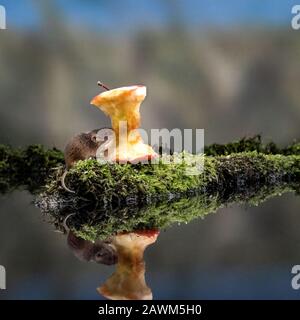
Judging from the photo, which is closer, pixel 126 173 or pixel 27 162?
pixel 126 173

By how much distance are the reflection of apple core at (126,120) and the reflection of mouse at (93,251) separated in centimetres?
80

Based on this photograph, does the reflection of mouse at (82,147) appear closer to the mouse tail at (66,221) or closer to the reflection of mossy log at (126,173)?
the reflection of mossy log at (126,173)

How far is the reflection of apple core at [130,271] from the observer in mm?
1497

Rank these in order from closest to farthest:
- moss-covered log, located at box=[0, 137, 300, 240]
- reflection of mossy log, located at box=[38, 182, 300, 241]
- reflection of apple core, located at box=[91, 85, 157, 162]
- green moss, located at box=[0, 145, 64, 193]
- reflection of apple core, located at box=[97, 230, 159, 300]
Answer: reflection of apple core, located at box=[97, 230, 159, 300]
reflection of mossy log, located at box=[38, 182, 300, 241]
moss-covered log, located at box=[0, 137, 300, 240]
reflection of apple core, located at box=[91, 85, 157, 162]
green moss, located at box=[0, 145, 64, 193]

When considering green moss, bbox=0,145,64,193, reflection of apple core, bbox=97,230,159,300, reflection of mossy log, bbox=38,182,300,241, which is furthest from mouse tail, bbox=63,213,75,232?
green moss, bbox=0,145,64,193

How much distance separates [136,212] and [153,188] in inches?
10.5

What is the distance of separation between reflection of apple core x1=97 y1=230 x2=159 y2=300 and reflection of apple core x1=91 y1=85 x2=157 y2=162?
2.39ft

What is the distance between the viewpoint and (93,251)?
1.85 meters

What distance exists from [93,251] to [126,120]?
105 centimetres

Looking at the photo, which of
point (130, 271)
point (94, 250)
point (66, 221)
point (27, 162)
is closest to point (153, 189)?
point (66, 221)

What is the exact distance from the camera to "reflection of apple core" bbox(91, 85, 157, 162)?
274 cm

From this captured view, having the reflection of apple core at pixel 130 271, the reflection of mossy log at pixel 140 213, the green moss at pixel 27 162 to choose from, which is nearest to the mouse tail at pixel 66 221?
the reflection of mossy log at pixel 140 213

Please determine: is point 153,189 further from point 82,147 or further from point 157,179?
point 82,147

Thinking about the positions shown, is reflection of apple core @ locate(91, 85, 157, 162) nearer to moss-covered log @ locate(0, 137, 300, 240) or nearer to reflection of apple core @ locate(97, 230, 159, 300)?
moss-covered log @ locate(0, 137, 300, 240)
